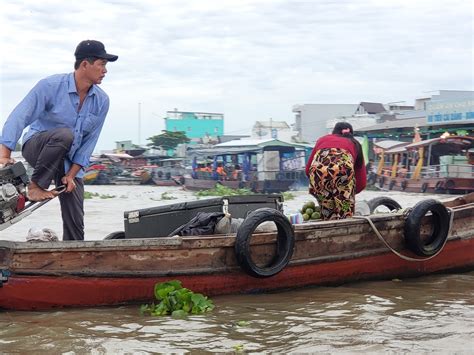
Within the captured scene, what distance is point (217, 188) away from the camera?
29875mm

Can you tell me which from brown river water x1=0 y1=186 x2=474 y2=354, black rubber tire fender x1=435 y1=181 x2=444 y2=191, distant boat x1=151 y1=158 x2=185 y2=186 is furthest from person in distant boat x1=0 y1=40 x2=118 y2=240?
distant boat x1=151 y1=158 x2=185 y2=186

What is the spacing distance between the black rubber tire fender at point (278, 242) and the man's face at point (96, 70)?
1356 mm

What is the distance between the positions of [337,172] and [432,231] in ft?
3.22

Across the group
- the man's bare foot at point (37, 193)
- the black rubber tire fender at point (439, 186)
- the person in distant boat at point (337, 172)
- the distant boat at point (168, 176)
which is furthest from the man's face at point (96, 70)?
the distant boat at point (168, 176)

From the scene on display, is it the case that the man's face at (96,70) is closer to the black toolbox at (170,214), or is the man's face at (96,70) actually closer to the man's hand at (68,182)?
the man's hand at (68,182)

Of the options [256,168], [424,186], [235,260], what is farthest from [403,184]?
[235,260]

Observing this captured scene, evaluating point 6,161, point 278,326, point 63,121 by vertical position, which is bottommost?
point 278,326

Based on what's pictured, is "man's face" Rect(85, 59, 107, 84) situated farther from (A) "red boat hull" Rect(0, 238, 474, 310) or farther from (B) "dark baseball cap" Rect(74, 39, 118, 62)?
(A) "red boat hull" Rect(0, 238, 474, 310)

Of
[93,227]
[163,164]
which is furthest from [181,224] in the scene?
[163,164]

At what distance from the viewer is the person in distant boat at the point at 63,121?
14.1ft

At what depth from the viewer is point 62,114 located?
173 inches

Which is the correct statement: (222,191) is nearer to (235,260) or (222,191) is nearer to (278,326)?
(235,260)

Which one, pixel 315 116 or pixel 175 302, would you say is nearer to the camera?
pixel 175 302

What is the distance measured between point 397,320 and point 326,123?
41.3 m
